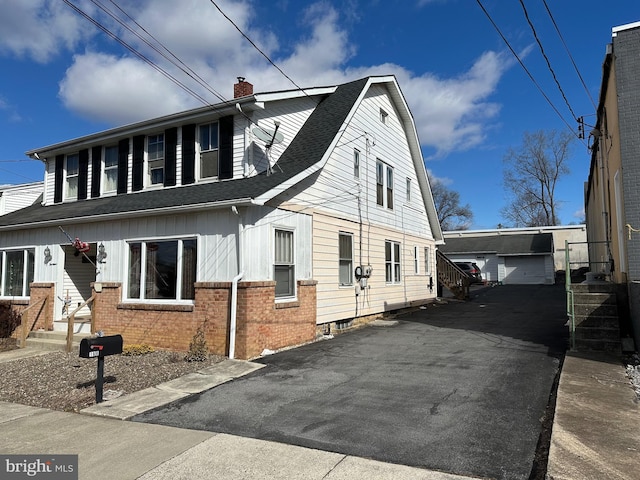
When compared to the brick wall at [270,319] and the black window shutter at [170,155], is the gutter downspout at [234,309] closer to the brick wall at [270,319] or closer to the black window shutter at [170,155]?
the brick wall at [270,319]

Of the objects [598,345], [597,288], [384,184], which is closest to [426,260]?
[384,184]

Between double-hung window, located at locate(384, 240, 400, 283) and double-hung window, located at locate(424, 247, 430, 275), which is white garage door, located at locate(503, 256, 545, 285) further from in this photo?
double-hung window, located at locate(384, 240, 400, 283)

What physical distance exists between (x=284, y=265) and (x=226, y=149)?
3.60m

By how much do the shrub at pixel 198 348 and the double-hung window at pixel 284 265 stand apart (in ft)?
5.99

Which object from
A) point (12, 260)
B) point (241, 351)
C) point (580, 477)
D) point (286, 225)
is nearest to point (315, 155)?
point (286, 225)

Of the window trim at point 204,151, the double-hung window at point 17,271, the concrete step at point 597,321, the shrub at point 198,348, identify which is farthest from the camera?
the double-hung window at point 17,271

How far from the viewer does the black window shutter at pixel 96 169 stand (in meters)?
13.9

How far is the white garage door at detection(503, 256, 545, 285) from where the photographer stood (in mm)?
36594

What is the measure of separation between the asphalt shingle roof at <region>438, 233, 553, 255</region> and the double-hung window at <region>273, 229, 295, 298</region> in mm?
30687

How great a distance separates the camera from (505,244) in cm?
3869

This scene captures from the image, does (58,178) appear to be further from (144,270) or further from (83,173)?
(144,270)

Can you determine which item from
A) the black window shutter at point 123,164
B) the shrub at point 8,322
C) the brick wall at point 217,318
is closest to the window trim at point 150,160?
the black window shutter at point 123,164

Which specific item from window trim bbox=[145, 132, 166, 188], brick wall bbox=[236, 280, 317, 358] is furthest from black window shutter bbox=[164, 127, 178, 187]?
brick wall bbox=[236, 280, 317, 358]

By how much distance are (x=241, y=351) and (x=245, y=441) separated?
4.12 meters
